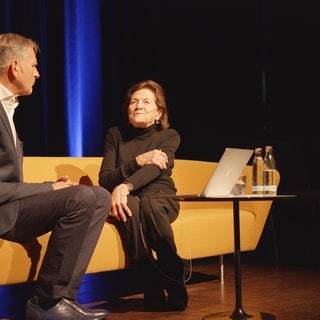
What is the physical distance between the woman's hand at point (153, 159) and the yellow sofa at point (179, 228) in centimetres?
34

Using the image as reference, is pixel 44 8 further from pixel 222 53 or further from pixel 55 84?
pixel 222 53

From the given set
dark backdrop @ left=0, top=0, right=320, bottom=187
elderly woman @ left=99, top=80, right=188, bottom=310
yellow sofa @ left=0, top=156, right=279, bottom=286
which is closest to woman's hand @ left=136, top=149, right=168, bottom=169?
elderly woman @ left=99, top=80, right=188, bottom=310

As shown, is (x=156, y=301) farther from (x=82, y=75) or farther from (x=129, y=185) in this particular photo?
(x=82, y=75)

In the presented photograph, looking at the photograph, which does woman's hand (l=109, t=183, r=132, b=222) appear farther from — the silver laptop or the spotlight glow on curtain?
the spotlight glow on curtain

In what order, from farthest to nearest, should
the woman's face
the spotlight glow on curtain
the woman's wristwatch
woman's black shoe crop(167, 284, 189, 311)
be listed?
the spotlight glow on curtain
the woman's face
the woman's wristwatch
woman's black shoe crop(167, 284, 189, 311)

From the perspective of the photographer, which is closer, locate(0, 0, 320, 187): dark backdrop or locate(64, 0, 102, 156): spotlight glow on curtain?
locate(64, 0, 102, 156): spotlight glow on curtain

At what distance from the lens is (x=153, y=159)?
127 inches

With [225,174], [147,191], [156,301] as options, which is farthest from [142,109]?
[156,301]

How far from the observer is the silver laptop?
2.57 metres

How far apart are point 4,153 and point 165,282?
101cm

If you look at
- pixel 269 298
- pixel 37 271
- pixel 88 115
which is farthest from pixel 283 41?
pixel 37 271

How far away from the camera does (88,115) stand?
543 centimetres

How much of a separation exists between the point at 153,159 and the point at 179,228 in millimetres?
411

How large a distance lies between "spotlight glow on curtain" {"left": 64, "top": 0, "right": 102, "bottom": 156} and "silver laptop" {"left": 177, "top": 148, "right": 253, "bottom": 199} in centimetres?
273
